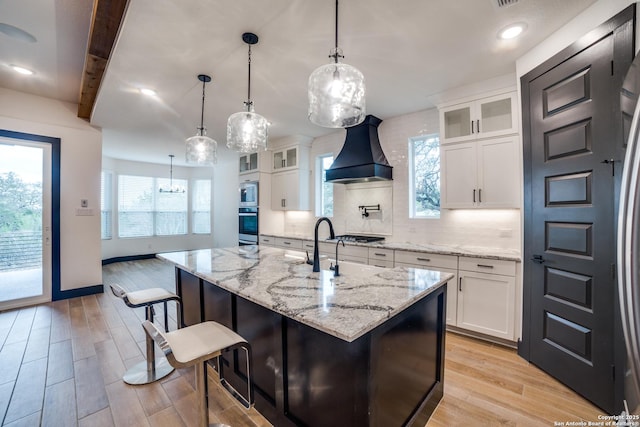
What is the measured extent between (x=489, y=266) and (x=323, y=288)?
6.73 ft

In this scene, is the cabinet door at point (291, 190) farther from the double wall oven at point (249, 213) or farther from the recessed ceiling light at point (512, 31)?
the recessed ceiling light at point (512, 31)

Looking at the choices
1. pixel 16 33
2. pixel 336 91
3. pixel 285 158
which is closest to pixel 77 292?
pixel 16 33

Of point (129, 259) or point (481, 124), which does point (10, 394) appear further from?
point (129, 259)

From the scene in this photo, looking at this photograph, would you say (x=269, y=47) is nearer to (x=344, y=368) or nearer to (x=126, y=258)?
(x=344, y=368)

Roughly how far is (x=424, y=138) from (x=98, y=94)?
420 centimetres

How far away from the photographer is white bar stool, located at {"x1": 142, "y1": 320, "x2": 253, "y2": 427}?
1.27 metres

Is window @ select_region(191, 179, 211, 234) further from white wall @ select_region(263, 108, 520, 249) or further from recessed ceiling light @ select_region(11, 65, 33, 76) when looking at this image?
recessed ceiling light @ select_region(11, 65, 33, 76)

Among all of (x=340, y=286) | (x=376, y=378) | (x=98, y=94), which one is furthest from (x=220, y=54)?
(x=376, y=378)

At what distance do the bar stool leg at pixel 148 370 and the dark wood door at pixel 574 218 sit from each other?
3.14m

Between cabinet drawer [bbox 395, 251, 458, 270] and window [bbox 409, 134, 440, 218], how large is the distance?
2.63 ft

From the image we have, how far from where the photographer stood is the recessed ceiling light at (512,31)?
6.81 ft

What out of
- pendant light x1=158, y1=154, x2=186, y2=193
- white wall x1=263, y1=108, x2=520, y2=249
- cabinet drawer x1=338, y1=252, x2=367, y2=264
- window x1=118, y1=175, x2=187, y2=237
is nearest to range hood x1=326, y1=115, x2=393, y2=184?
white wall x1=263, y1=108, x2=520, y2=249

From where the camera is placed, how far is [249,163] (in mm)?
5703

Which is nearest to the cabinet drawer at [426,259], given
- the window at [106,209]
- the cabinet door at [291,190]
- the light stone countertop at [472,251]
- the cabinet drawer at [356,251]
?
the light stone countertop at [472,251]
